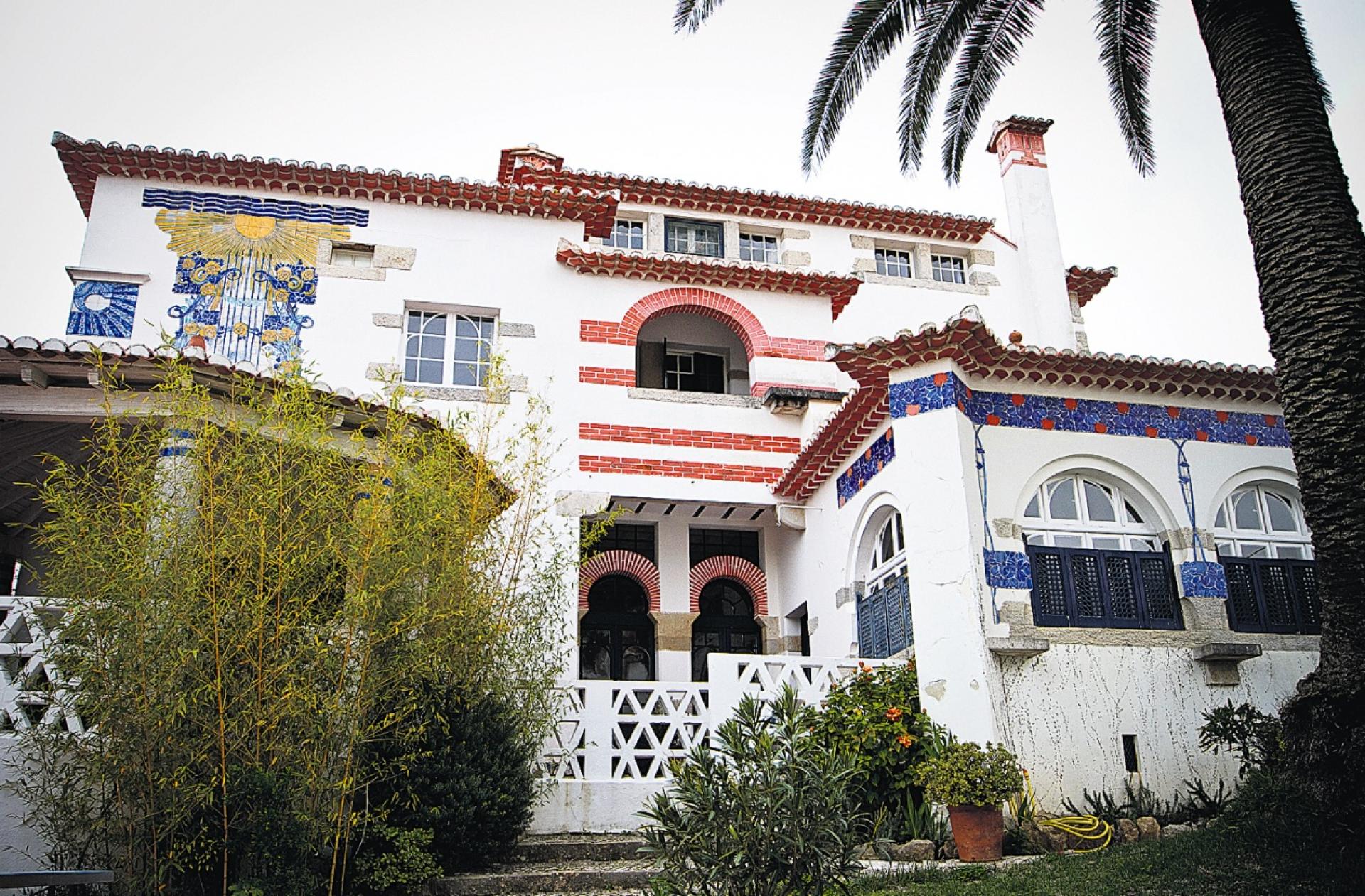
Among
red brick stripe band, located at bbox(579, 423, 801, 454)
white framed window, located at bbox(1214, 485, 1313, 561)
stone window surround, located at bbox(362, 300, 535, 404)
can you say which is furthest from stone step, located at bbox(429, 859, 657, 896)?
red brick stripe band, located at bbox(579, 423, 801, 454)

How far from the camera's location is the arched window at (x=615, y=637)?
16.5 meters

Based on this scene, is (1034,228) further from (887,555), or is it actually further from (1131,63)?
(887,555)

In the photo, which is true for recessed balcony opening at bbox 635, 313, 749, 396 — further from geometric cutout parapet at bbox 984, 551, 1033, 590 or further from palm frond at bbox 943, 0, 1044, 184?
geometric cutout parapet at bbox 984, 551, 1033, 590

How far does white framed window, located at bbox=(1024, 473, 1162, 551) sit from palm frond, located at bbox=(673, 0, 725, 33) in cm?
557

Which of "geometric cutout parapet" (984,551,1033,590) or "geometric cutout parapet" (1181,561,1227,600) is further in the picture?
"geometric cutout parapet" (1181,561,1227,600)

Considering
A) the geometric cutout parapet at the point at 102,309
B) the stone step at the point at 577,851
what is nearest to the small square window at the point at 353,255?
the geometric cutout parapet at the point at 102,309

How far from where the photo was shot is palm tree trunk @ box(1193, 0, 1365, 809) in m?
7.12

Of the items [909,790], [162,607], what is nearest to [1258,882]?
[909,790]

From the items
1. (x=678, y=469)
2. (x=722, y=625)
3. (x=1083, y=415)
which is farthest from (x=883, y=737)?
(x=722, y=625)

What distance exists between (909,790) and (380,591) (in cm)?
487

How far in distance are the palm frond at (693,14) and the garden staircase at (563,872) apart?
23.7 feet

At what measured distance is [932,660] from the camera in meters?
10.1

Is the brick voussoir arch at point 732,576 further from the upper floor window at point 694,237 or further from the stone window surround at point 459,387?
the upper floor window at point 694,237

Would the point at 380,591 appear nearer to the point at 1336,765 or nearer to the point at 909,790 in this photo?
the point at 909,790
